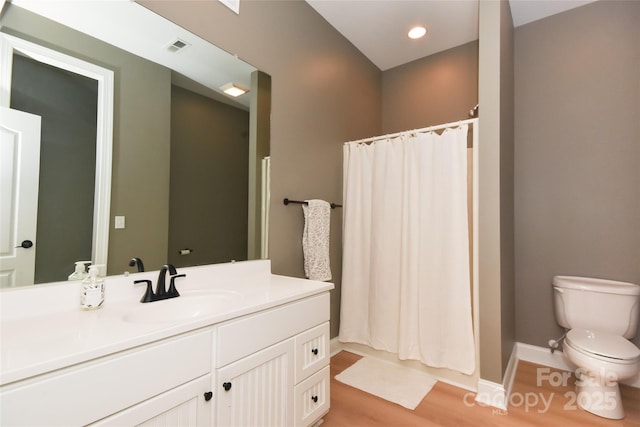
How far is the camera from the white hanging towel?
2109 millimetres

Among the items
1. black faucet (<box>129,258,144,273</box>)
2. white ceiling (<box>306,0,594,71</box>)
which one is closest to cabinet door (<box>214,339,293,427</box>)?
black faucet (<box>129,258,144,273</box>)

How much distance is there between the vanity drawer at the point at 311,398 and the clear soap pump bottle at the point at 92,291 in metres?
0.91

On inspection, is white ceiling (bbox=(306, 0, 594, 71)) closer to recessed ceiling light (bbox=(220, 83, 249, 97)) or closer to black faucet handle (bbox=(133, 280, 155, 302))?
recessed ceiling light (bbox=(220, 83, 249, 97))

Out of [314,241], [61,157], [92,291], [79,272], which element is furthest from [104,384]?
[314,241]

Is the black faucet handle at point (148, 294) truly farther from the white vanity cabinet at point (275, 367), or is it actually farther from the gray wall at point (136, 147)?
the white vanity cabinet at point (275, 367)

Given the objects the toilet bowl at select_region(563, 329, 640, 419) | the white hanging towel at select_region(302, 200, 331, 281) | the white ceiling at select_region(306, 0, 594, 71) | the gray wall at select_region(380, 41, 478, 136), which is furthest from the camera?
the gray wall at select_region(380, 41, 478, 136)

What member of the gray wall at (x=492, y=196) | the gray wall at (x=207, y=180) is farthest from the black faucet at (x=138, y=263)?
the gray wall at (x=492, y=196)

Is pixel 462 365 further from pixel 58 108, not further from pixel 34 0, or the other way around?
pixel 34 0

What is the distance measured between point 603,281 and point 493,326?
3.30 ft

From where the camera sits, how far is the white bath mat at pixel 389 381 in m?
1.88

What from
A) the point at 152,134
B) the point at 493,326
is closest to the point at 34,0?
the point at 152,134

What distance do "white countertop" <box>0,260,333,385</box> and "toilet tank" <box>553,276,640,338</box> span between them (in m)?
1.82

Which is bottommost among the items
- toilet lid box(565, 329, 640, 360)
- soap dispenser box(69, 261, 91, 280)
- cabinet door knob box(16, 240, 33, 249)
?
toilet lid box(565, 329, 640, 360)

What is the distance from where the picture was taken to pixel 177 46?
4.87 ft
